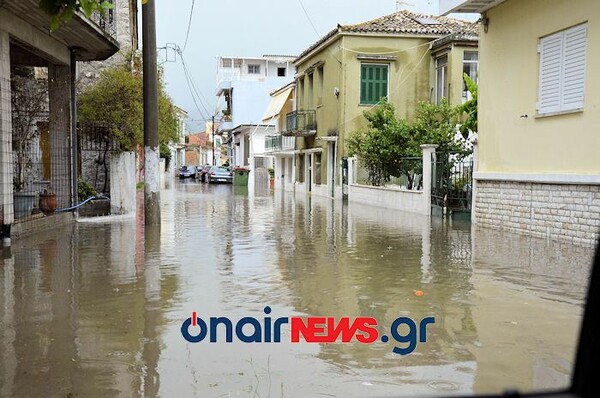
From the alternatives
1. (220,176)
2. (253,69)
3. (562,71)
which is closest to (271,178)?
(220,176)

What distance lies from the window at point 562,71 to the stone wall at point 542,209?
1607 mm

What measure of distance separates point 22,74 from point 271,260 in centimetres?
1189

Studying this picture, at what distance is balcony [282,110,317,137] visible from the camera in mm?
34828

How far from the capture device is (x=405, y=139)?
21844mm

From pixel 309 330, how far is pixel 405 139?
16457 mm

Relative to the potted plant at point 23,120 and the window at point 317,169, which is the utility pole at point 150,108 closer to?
the potted plant at point 23,120

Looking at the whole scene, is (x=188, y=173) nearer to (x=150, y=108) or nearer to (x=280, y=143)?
(x=280, y=143)

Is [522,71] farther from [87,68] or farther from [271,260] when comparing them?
[87,68]

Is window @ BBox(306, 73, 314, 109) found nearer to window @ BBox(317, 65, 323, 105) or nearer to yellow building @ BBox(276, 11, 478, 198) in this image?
window @ BBox(317, 65, 323, 105)

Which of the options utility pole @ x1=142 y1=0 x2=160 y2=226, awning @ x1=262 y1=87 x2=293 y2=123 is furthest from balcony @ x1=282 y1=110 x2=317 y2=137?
utility pole @ x1=142 y1=0 x2=160 y2=226

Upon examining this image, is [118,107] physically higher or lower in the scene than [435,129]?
higher

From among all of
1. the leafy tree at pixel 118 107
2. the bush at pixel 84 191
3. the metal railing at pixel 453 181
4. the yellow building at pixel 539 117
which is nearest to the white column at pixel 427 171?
the metal railing at pixel 453 181

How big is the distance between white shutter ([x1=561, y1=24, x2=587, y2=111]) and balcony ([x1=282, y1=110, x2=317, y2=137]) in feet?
74.2

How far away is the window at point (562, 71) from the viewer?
1187 centimetres
